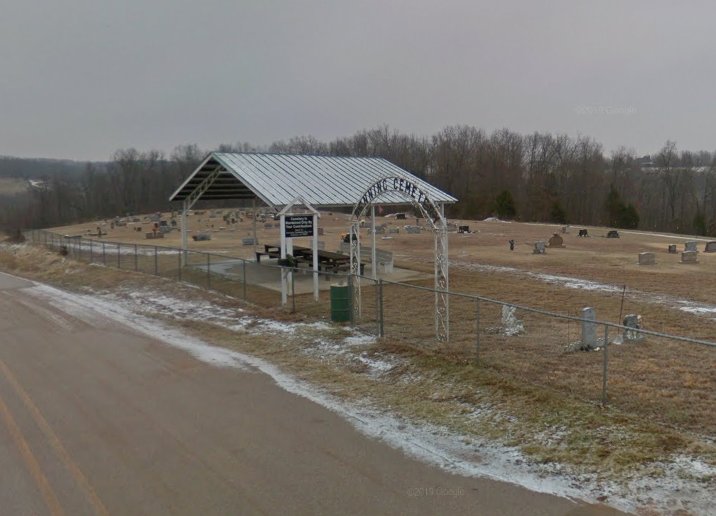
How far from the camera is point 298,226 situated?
56.7 ft

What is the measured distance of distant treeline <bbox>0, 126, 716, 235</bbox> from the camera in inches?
3305

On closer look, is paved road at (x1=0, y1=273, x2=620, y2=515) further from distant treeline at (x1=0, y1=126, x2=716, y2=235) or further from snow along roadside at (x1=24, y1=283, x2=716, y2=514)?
distant treeline at (x1=0, y1=126, x2=716, y2=235)

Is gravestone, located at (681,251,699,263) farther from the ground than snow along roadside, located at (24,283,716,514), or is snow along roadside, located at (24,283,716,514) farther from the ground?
gravestone, located at (681,251,699,263)

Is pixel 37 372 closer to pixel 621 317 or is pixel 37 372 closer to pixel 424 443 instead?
pixel 424 443

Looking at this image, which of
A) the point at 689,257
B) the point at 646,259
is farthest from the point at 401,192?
the point at 689,257

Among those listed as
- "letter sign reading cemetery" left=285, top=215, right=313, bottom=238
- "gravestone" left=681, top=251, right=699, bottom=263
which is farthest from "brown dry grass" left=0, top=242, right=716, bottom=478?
"gravestone" left=681, top=251, right=699, bottom=263

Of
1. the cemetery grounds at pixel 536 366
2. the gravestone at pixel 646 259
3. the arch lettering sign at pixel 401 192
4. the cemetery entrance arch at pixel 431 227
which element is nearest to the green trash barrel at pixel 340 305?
Answer: the cemetery entrance arch at pixel 431 227

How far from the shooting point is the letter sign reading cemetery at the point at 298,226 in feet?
56.2

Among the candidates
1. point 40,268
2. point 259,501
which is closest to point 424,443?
point 259,501

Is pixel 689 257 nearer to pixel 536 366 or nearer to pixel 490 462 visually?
pixel 536 366

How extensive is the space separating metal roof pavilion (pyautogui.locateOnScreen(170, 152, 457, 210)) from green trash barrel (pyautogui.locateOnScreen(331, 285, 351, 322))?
492 cm

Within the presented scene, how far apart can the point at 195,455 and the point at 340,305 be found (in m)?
7.40

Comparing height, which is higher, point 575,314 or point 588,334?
point 588,334

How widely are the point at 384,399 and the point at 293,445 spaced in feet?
6.80
